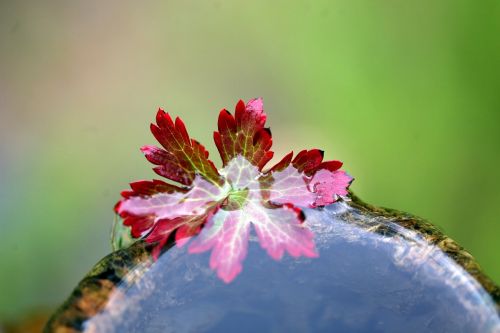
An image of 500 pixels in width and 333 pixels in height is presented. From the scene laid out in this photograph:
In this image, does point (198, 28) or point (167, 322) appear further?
point (198, 28)

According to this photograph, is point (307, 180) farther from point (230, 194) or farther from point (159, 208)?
point (159, 208)

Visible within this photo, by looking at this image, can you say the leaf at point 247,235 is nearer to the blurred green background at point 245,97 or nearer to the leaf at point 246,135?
the leaf at point 246,135

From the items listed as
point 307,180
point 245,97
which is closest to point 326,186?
point 307,180

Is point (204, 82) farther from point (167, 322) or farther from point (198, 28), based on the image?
point (167, 322)

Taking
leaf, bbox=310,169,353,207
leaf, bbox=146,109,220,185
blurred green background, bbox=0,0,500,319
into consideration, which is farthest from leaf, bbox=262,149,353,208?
blurred green background, bbox=0,0,500,319

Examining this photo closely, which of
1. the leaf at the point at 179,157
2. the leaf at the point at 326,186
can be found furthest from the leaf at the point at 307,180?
the leaf at the point at 179,157

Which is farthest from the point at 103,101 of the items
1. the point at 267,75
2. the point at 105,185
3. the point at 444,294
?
the point at 444,294
